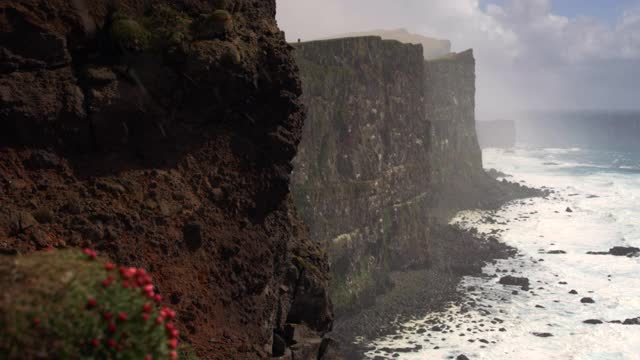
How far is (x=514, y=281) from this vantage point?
59688mm

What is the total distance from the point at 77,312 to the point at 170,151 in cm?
1103

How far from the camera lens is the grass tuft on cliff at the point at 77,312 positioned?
771cm

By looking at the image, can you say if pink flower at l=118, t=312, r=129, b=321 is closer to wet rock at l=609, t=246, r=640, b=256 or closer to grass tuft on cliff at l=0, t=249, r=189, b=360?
grass tuft on cliff at l=0, t=249, r=189, b=360

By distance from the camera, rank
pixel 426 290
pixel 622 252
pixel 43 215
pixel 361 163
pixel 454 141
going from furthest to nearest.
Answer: pixel 454 141 → pixel 622 252 → pixel 361 163 → pixel 426 290 → pixel 43 215

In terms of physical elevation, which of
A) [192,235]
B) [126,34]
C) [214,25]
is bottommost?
[192,235]

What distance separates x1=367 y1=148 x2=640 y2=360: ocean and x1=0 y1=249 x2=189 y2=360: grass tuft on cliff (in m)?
37.0

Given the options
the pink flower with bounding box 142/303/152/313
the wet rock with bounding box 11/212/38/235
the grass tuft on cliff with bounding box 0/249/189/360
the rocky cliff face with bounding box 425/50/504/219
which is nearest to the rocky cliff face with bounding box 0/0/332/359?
the wet rock with bounding box 11/212/38/235

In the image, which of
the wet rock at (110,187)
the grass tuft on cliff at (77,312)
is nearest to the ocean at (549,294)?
the wet rock at (110,187)

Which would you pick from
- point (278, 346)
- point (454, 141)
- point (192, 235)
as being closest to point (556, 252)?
point (454, 141)

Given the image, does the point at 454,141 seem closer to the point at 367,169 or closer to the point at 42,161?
the point at 367,169

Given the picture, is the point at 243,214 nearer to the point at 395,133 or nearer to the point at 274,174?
the point at 274,174

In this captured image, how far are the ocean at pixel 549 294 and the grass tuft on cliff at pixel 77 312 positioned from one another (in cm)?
Answer: 3703

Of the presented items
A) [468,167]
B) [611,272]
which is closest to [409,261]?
[611,272]

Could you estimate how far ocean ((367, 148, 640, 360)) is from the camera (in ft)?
145
